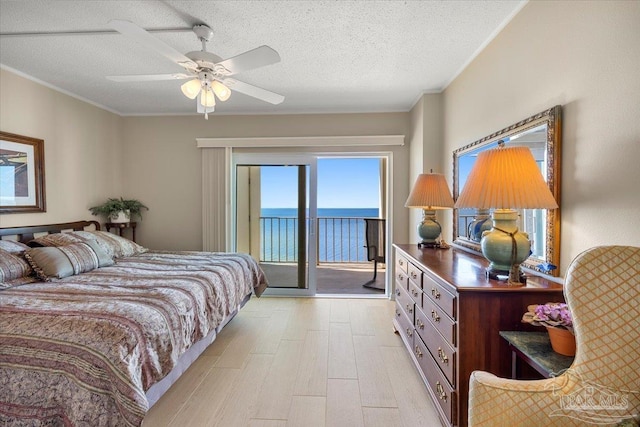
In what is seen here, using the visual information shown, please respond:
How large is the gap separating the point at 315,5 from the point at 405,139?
2.44m

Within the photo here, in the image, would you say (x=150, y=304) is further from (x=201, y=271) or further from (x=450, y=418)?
(x=450, y=418)

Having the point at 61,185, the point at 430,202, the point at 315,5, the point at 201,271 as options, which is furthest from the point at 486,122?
the point at 61,185

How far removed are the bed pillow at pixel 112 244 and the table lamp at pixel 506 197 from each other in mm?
3328

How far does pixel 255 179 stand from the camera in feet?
14.0

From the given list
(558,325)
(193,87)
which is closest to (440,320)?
(558,325)

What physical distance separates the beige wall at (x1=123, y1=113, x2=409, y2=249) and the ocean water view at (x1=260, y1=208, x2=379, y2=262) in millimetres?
970

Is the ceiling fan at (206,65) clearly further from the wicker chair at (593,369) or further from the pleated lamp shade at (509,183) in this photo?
the wicker chair at (593,369)

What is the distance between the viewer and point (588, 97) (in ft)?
4.62

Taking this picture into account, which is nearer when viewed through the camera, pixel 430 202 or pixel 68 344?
pixel 68 344

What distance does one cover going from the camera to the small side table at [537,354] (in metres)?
1.12

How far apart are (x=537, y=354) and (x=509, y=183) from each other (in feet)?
2.49

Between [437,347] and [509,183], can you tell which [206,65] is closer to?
[509,183]

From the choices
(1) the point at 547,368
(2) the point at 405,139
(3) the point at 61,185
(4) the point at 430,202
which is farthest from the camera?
(2) the point at 405,139

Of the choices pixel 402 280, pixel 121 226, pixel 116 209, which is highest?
pixel 116 209
